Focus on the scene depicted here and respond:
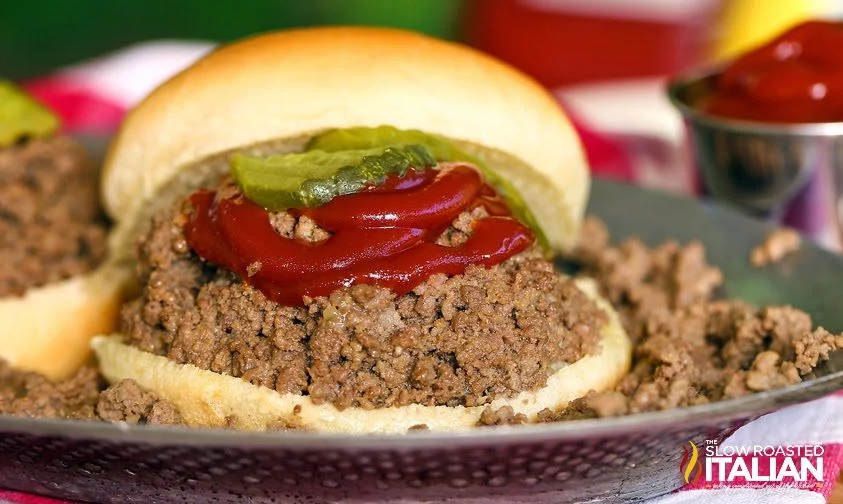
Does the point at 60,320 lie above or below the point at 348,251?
below

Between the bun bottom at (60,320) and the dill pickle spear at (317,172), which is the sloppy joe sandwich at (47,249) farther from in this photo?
the dill pickle spear at (317,172)

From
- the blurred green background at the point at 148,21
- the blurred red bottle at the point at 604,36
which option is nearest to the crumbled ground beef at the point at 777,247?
the blurred red bottle at the point at 604,36

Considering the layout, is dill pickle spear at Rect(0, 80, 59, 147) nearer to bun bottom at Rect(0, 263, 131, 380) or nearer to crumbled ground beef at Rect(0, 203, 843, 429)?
bun bottom at Rect(0, 263, 131, 380)

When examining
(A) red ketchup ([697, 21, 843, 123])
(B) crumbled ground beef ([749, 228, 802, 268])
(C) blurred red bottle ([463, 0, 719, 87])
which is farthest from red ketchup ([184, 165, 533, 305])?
(C) blurred red bottle ([463, 0, 719, 87])

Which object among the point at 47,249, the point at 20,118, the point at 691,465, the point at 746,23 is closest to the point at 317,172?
the point at 691,465

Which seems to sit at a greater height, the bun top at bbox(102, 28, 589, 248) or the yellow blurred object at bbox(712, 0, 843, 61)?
the bun top at bbox(102, 28, 589, 248)

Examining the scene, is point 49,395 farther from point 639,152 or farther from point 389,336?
point 639,152
